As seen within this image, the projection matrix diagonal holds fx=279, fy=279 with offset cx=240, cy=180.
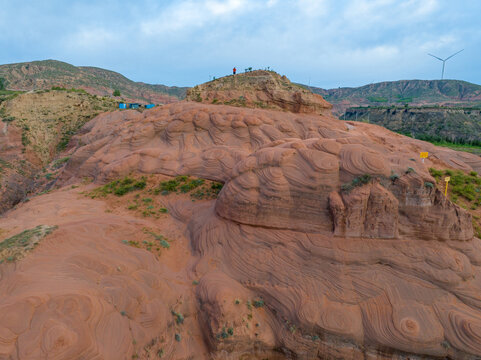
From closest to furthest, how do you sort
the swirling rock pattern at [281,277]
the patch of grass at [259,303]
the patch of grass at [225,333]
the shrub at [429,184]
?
the swirling rock pattern at [281,277]
the patch of grass at [225,333]
the patch of grass at [259,303]
the shrub at [429,184]

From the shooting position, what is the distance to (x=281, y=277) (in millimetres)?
9312

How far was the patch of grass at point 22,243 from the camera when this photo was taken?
335 inches

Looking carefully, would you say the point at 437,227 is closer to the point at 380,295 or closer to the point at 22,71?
the point at 380,295

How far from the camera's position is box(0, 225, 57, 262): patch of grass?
8516 mm

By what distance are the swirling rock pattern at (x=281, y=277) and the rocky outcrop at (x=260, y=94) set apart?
13155 millimetres

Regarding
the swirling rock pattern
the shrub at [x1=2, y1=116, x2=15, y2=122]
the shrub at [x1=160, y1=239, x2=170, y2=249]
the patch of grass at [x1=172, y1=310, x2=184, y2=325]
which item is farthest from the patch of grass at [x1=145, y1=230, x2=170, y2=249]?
the shrub at [x1=2, y1=116, x2=15, y2=122]

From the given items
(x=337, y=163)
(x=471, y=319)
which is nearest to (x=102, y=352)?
(x=337, y=163)

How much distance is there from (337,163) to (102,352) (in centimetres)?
895

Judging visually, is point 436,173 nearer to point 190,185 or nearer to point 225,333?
point 190,185

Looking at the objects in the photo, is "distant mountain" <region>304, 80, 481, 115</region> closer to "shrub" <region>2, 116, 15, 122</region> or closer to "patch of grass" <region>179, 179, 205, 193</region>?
"shrub" <region>2, 116, 15, 122</region>

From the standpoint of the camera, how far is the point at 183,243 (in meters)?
12.2

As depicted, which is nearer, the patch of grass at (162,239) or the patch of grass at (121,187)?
the patch of grass at (162,239)

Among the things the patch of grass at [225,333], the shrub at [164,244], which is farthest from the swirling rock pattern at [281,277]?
the shrub at [164,244]

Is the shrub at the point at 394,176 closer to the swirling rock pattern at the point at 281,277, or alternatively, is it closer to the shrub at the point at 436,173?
the swirling rock pattern at the point at 281,277
